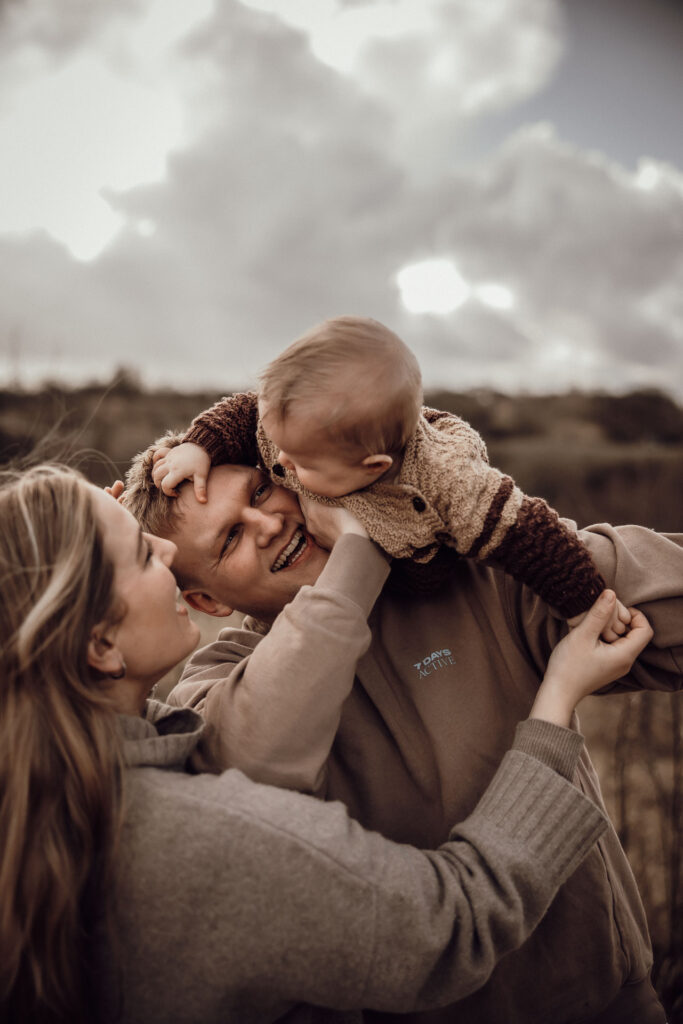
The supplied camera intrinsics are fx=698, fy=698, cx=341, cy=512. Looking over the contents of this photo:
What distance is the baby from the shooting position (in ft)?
5.72

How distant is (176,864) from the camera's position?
128cm

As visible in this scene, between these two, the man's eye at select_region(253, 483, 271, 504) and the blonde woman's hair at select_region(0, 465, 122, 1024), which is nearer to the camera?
the blonde woman's hair at select_region(0, 465, 122, 1024)

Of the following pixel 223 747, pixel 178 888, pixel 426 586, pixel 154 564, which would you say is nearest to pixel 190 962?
pixel 178 888

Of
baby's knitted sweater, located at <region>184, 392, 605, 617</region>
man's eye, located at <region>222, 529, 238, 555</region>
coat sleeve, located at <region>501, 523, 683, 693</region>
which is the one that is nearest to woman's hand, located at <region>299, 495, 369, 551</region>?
baby's knitted sweater, located at <region>184, 392, 605, 617</region>

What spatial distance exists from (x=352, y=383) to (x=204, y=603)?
991mm

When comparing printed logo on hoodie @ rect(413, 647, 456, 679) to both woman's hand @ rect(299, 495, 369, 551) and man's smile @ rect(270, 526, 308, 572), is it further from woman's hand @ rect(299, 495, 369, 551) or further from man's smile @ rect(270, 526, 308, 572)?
man's smile @ rect(270, 526, 308, 572)

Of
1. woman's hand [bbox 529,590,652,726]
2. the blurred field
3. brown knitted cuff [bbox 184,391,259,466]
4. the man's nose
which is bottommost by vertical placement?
the blurred field

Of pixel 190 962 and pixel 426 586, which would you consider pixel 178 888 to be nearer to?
pixel 190 962

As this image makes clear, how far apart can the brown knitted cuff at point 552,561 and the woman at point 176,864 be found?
1.38 feet

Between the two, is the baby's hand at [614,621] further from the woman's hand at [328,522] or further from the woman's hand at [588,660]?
the woman's hand at [328,522]

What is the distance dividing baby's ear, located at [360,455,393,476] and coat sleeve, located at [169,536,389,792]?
0.27 metres

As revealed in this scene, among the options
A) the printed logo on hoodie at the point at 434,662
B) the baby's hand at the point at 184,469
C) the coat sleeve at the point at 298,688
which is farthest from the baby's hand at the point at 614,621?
the baby's hand at the point at 184,469

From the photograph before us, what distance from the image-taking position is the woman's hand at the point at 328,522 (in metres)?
1.87

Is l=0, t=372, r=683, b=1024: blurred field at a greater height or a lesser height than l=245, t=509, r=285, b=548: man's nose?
lesser
